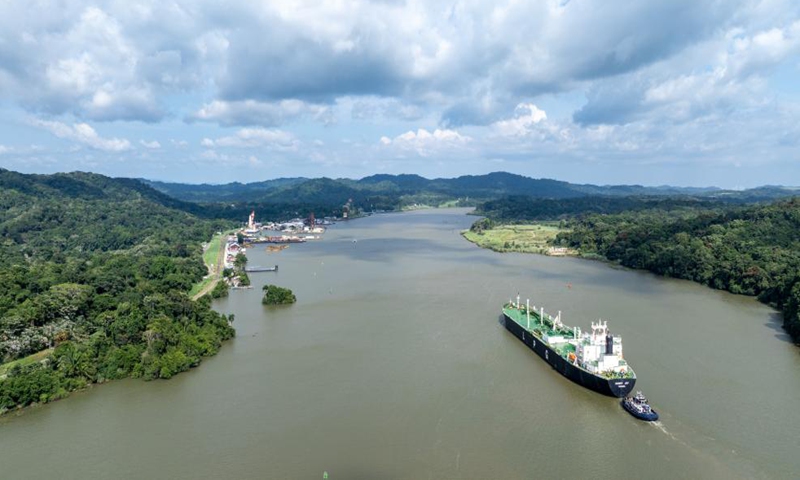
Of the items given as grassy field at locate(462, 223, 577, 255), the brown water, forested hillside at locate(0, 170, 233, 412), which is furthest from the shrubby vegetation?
forested hillside at locate(0, 170, 233, 412)

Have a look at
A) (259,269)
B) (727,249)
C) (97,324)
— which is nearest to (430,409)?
(97,324)

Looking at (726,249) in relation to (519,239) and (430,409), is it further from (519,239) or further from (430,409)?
(430,409)

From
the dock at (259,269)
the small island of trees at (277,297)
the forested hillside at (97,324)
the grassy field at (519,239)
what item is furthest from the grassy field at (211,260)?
the grassy field at (519,239)

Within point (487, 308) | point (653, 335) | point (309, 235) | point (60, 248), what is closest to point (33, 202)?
point (60, 248)

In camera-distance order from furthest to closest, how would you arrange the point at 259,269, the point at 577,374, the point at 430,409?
the point at 259,269
the point at 577,374
the point at 430,409

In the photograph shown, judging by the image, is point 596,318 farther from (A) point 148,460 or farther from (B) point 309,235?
(B) point 309,235

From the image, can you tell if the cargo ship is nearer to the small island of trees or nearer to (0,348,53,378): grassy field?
the small island of trees

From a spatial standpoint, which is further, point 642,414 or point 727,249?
point 727,249
